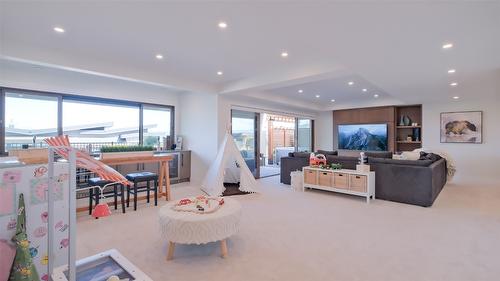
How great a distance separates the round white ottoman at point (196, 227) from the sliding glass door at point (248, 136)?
4.52m

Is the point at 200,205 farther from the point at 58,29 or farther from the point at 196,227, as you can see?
the point at 58,29

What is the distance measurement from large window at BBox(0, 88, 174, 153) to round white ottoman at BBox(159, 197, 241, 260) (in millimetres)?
3872

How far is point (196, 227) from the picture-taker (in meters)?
2.48

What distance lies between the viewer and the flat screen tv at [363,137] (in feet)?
27.7

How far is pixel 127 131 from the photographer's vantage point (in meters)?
6.25

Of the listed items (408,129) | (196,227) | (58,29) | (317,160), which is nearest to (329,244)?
(196,227)

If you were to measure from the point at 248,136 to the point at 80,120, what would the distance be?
4.26m

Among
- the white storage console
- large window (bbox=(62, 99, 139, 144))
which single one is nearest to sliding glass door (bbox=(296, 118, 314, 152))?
the white storage console

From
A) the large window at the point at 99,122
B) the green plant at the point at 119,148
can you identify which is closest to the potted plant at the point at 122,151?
the green plant at the point at 119,148

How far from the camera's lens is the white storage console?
482cm

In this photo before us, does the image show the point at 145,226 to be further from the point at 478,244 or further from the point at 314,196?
the point at 478,244

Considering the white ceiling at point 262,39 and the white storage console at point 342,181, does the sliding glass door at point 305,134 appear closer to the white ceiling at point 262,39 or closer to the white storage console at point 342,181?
the white storage console at point 342,181

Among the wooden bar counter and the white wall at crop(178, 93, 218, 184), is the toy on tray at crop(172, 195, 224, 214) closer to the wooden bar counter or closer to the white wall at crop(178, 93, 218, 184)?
the wooden bar counter

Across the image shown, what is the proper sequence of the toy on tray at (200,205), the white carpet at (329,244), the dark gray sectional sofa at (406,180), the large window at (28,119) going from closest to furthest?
the white carpet at (329,244)
the toy on tray at (200,205)
the dark gray sectional sofa at (406,180)
the large window at (28,119)
